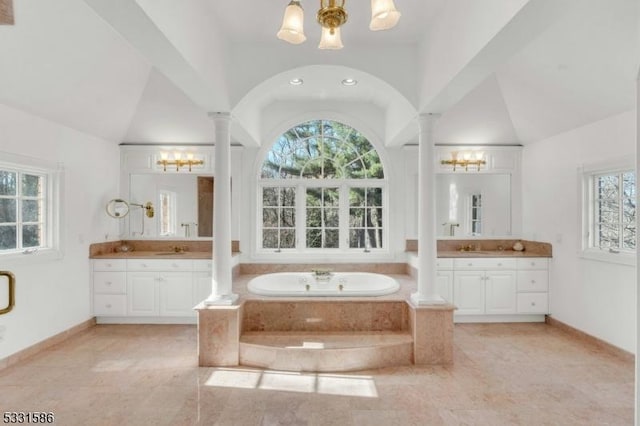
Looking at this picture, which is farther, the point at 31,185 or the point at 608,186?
the point at 608,186

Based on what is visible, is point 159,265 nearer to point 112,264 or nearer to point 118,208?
point 112,264

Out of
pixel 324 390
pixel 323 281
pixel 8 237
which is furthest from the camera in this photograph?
pixel 323 281

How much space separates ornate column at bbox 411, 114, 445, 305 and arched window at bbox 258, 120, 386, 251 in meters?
1.82

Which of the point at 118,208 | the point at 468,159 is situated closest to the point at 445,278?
the point at 468,159

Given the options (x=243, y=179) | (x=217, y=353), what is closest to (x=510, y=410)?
(x=217, y=353)

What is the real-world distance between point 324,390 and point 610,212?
355 cm

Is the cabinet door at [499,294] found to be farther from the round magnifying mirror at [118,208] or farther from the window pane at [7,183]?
the window pane at [7,183]

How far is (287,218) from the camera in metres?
5.34

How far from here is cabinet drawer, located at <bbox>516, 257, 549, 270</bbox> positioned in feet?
15.3

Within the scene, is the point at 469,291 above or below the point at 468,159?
below

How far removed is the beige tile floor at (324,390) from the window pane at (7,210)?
1.35 metres

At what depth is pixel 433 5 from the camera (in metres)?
2.77

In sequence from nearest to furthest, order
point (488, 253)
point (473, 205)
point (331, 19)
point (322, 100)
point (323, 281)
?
point (331, 19) < point (323, 281) < point (488, 253) < point (322, 100) < point (473, 205)

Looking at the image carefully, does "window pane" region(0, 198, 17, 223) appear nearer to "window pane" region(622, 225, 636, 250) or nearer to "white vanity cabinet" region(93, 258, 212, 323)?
"white vanity cabinet" region(93, 258, 212, 323)
